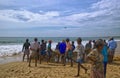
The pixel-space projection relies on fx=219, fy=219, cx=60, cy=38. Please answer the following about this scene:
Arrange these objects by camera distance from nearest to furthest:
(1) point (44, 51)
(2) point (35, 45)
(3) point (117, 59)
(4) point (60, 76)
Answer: (4) point (60, 76)
(2) point (35, 45)
(1) point (44, 51)
(3) point (117, 59)

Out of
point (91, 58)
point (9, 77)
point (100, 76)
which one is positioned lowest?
point (9, 77)

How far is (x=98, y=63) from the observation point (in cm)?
576

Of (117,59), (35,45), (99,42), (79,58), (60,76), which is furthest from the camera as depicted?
(117,59)

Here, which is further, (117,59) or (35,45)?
(117,59)

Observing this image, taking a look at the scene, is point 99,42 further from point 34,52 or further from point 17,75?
point 34,52

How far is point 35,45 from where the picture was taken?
43.5 feet

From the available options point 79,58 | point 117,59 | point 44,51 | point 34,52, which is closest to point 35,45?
point 34,52

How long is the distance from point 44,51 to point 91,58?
10345 millimetres

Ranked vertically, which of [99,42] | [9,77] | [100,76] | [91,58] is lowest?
[9,77]

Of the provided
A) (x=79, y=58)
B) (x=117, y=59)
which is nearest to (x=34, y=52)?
(x=79, y=58)

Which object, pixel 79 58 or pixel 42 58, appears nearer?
pixel 79 58

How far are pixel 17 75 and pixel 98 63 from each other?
6.06m

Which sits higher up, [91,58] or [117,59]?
[91,58]

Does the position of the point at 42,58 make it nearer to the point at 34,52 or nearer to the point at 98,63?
the point at 34,52
